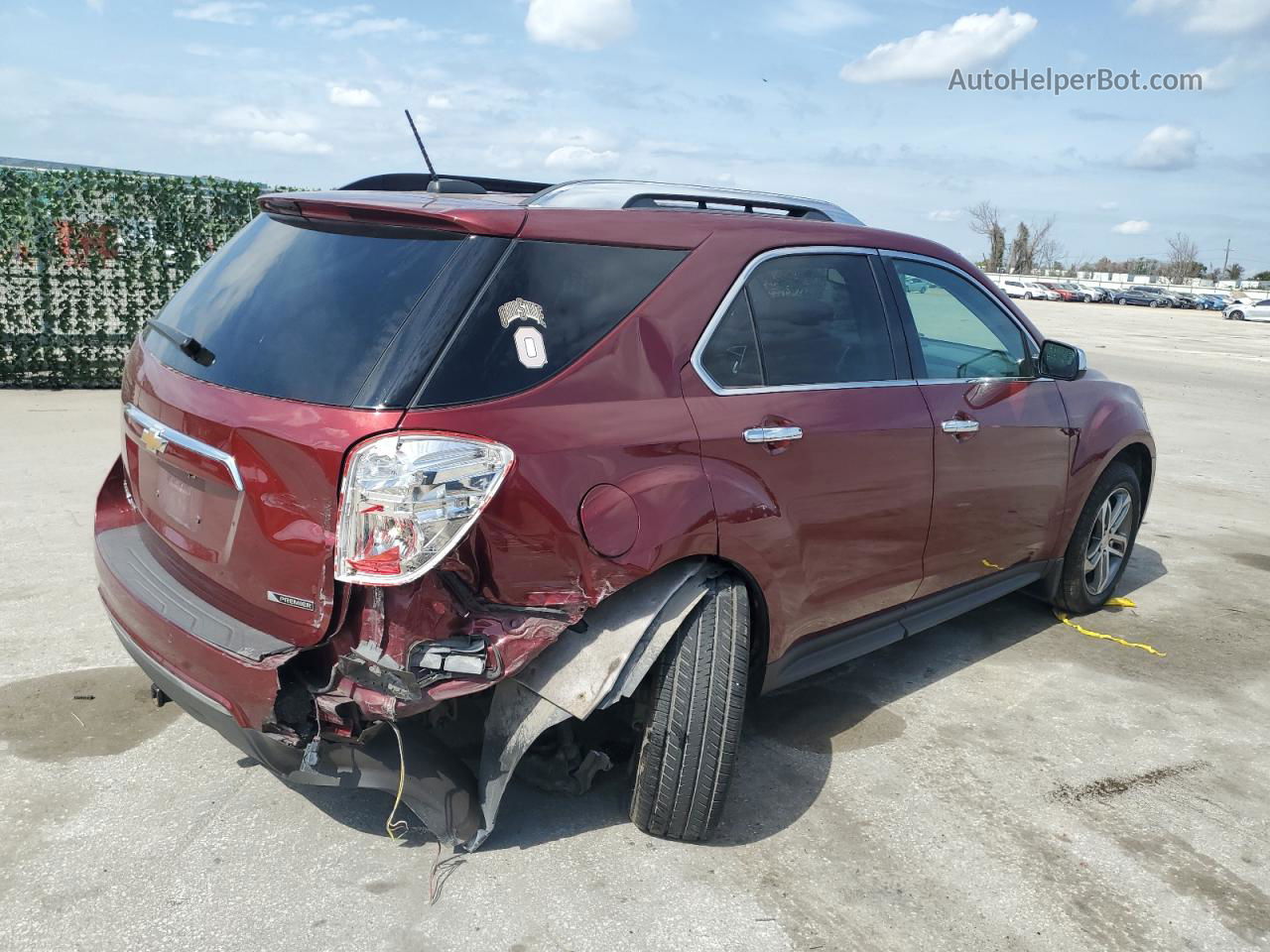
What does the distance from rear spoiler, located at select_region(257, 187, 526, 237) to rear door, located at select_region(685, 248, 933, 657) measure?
693 millimetres

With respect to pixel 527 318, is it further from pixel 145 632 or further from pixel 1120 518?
pixel 1120 518

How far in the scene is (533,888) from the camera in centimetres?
279

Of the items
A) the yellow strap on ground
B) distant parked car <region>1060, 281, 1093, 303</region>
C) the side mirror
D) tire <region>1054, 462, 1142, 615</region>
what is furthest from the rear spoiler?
distant parked car <region>1060, 281, 1093, 303</region>

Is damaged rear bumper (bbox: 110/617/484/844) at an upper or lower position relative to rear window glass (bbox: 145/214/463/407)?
lower

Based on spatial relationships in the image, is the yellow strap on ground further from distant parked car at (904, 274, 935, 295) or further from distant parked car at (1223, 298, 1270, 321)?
distant parked car at (1223, 298, 1270, 321)

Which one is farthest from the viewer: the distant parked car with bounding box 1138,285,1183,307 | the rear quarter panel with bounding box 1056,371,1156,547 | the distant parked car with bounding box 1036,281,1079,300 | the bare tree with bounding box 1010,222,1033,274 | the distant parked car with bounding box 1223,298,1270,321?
the bare tree with bounding box 1010,222,1033,274

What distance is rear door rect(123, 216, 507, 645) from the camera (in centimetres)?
248

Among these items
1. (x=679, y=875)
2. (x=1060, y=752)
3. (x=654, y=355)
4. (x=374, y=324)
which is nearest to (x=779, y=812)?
(x=679, y=875)

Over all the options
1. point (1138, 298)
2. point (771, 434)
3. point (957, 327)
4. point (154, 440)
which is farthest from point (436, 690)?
point (1138, 298)

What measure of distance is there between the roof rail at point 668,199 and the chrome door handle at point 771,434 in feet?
2.51

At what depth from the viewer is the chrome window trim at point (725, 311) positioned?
3.00 metres

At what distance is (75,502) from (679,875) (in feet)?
16.0

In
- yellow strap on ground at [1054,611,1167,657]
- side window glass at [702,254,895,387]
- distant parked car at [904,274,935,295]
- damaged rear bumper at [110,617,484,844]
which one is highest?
distant parked car at [904,274,935,295]

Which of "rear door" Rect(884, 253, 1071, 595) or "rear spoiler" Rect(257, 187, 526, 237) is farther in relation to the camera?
"rear door" Rect(884, 253, 1071, 595)
